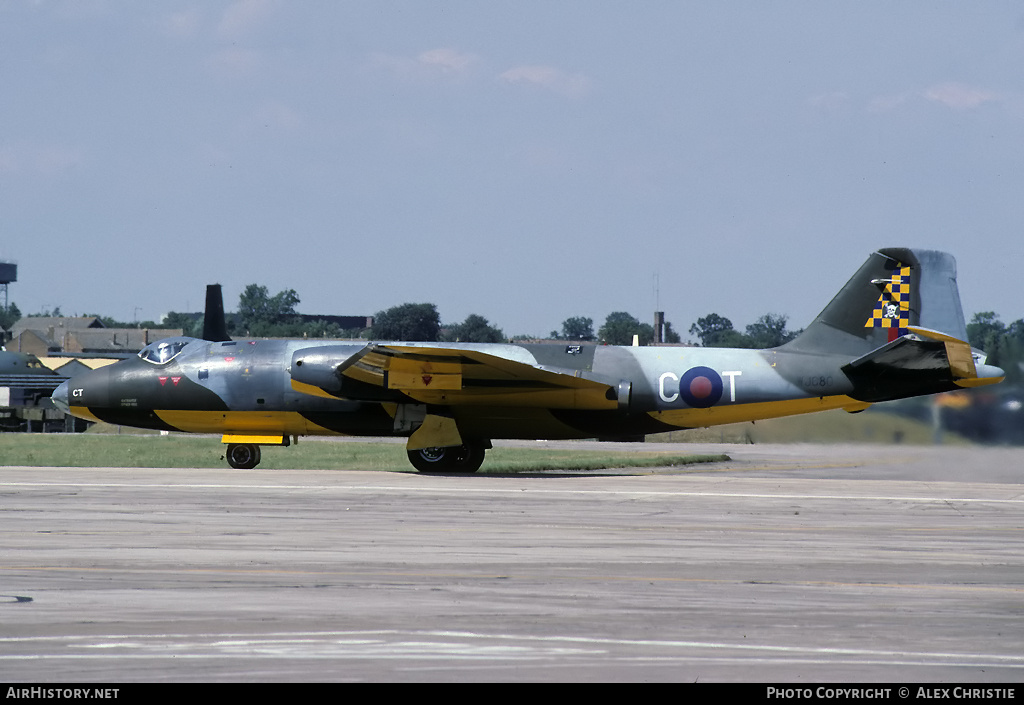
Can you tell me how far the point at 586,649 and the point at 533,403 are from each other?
1578 cm

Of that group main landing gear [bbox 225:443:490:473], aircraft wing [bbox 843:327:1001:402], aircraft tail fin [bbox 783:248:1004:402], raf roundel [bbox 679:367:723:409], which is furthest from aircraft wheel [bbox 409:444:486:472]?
aircraft wing [bbox 843:327:1001:402]

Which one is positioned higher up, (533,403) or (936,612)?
(533,403)

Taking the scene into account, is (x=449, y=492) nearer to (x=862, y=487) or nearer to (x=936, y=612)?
(x=862, y=487)

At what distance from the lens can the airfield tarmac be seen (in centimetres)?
783

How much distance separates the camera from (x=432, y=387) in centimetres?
2361

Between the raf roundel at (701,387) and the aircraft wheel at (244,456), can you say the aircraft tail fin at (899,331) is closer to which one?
the raf roundel at (701,387)

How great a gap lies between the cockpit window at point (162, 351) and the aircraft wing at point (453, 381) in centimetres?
368

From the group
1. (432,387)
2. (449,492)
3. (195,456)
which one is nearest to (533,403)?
(432,387)

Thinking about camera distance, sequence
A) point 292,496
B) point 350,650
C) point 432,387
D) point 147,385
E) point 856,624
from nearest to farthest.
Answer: point 350,650 → point 856,624 → point 292,496 → point 432,387 → point 147,385

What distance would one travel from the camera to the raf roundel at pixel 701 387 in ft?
78.1

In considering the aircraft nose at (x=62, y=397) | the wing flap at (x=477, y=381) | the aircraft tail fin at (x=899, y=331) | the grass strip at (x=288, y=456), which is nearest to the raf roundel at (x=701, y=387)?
the wing flap at (x=477, y=381)

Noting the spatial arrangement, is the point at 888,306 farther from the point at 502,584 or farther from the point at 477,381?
the point at 502,584

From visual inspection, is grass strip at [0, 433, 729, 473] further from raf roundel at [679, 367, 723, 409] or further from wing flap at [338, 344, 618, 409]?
raf roundel at [679, 367, 723, 409]

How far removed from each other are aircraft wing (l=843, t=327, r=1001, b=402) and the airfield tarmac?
300 centimetres
